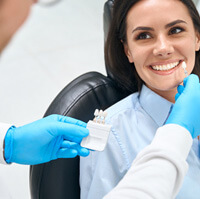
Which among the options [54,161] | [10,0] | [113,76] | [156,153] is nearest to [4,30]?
[10,0]

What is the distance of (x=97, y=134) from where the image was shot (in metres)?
1.07

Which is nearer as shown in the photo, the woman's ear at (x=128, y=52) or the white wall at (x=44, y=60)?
the woman's ear at (x=128, y=52)

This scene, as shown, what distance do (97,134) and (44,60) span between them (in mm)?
2074

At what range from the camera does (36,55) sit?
121 inches

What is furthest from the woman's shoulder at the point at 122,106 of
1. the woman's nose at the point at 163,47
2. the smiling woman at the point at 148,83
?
the woman's nose at the point at 163,47

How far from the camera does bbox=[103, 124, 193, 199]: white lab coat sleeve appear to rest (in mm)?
777

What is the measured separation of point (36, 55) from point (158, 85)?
203cm

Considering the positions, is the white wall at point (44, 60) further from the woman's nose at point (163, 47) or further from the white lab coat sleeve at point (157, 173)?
the white lab coat sleeve at point (157, 173)

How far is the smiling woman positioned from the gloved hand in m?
0.14

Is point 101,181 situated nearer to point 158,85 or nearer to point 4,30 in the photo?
point 158,85

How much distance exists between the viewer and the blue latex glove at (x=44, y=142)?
1.17m

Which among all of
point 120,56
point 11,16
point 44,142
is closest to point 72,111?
point 44,142

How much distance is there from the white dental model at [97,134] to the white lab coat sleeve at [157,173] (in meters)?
0.21

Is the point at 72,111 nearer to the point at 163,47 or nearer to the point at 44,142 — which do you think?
the point at 44,142
